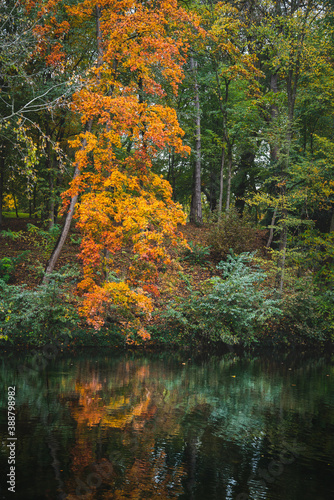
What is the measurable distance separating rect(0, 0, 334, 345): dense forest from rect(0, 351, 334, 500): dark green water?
240 centimetres

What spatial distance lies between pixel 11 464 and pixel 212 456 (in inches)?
101

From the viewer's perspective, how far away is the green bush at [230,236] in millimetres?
20641

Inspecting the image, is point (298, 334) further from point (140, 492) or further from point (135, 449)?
point (140, 492)

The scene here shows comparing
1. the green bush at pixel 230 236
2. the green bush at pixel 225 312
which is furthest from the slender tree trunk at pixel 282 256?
the green bush at pixel 230 236

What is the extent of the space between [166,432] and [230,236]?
47.4 feet

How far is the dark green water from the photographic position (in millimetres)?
5172

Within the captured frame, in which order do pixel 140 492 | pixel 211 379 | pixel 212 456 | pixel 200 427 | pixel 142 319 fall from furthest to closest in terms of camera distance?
1. pixel 142 319
2. pixel 211 379
3. pixel 200 427
4. pixel 212 456
5. pixel 140 492

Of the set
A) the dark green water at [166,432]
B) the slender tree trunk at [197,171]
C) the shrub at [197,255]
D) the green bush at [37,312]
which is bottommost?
the dark green water at [166,432]

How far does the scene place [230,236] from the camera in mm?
20766

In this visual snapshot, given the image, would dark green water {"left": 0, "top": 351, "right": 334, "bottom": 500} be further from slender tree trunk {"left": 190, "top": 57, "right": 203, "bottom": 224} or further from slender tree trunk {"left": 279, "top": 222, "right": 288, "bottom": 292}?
slender tree trunk {"left": 190, "top": 57, "right": 203, "bottom": 224}

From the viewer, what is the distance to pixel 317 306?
1639cm

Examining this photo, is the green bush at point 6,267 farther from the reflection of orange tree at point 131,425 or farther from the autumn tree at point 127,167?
the reflection of orange tree at point 131,425

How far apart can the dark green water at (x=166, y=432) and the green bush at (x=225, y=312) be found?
2.51 metres

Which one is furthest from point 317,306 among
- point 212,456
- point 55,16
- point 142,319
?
point 55,16
